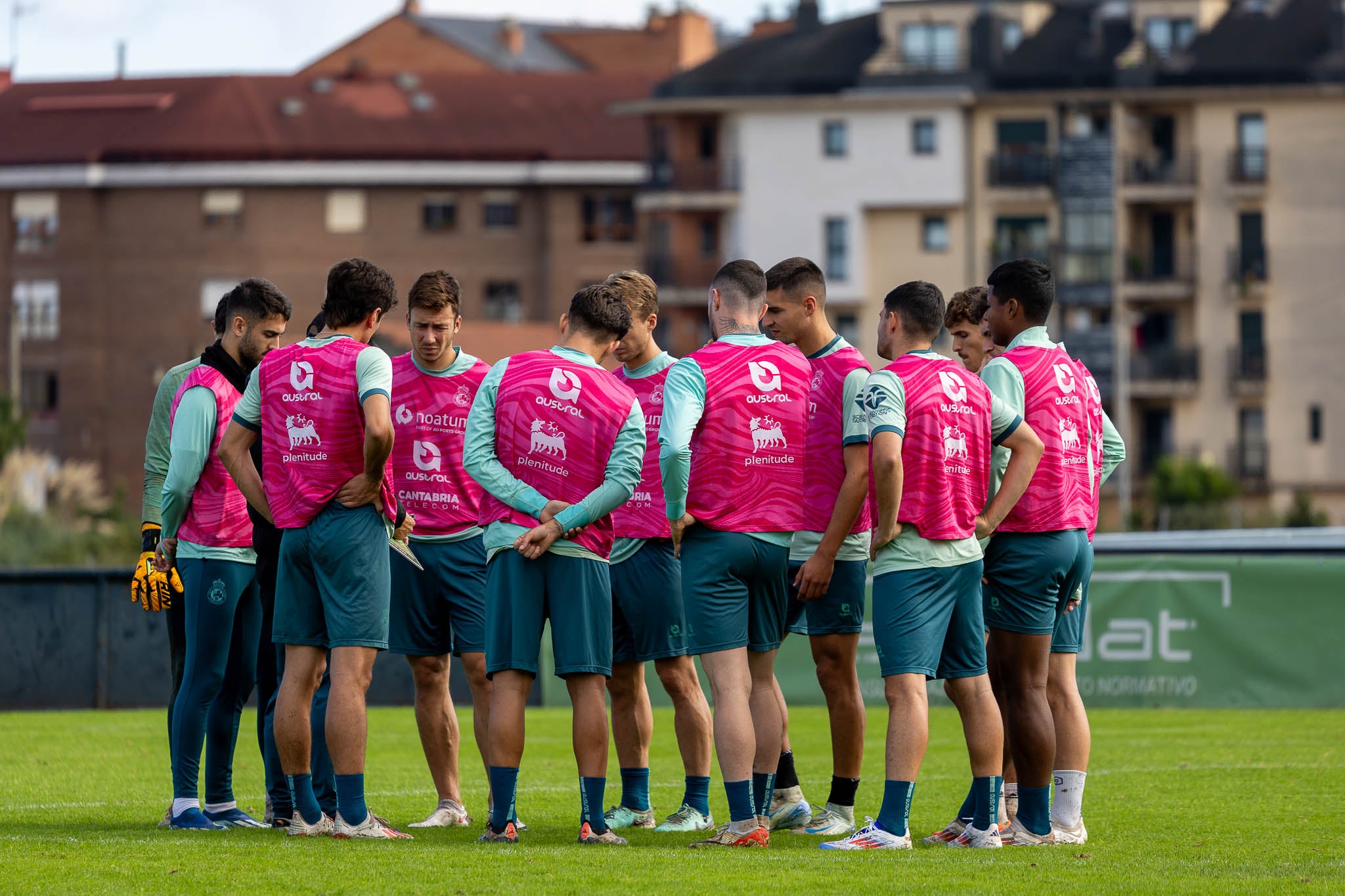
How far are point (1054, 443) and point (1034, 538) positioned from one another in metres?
0.47

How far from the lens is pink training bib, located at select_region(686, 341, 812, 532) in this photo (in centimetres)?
927

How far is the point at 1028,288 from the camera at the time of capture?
954cm

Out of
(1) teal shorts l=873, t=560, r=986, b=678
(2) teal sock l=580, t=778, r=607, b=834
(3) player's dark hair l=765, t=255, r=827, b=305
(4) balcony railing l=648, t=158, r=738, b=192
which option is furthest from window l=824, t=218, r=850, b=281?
(2) teal sock l=580, t=778, r=607, b=834

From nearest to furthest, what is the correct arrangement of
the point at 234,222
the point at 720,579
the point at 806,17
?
the point at 720,579, the point at 806,17, the point at 234,222

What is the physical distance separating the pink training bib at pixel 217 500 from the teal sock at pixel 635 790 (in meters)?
2.20

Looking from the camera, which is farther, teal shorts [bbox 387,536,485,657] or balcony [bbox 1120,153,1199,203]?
balcony [bbox 1120,153,1199,203]

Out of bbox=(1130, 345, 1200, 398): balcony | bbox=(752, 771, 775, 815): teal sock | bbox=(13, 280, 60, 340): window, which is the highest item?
bbox=(13, 280, 60, 340): window

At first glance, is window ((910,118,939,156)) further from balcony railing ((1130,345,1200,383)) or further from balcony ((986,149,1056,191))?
balcony railing ((1130,345,1200,383))

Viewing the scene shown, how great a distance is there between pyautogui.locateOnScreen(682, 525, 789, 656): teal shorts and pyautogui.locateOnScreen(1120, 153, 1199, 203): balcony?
193 feet

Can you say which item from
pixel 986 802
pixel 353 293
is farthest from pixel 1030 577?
pixel 353 293

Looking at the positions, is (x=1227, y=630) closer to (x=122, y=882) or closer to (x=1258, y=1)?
(x=122, y=882)

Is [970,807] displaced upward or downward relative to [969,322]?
downward

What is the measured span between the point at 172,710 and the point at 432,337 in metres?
2.23

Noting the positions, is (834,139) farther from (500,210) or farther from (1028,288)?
(1028,288)
